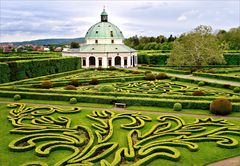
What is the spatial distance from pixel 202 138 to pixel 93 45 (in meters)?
65.3

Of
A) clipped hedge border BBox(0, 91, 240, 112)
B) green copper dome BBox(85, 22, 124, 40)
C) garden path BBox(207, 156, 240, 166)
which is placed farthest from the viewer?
green copper dome BBox(85, 22, 124, 40)

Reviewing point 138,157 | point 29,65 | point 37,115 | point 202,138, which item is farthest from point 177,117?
point 29,65

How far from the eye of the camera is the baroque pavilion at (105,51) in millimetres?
77000

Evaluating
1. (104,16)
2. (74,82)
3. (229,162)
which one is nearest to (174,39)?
(104,16)

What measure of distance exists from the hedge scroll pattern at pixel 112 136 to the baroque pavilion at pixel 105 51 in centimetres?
5339

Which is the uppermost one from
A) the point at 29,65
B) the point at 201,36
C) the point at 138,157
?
the point at 201,36

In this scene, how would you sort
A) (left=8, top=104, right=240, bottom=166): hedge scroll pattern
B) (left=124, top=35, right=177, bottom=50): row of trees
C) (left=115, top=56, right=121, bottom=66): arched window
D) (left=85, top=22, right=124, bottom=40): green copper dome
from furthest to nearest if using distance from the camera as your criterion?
(left=124, top=35, right=177, bottom=50): row of trees, (left=85, top=22, right=124, bottom=40): green copper dome, (left=115, top=56, right=121, bottom=66): arched window, (left=8, top=104, right=240, bottom=166): hedge scroll pattern

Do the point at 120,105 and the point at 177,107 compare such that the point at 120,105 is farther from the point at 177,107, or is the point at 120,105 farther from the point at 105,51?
the point at 105,51

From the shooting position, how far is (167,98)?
28016mm

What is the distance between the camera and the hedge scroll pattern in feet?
50.9

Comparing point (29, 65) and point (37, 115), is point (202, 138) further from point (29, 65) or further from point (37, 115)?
point (29, 65)

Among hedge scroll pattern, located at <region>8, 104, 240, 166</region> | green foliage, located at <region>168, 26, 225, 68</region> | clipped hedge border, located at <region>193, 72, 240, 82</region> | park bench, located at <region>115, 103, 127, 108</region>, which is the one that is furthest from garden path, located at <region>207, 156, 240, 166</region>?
green foliage, located at <region>168, 26, 225, 68</region>

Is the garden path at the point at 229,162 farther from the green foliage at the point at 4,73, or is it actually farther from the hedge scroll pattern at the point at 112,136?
the green foliage at the point at 4,73

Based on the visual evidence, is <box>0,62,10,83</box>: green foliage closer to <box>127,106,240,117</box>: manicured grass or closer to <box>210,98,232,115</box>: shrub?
<box>127,106,240,117</box>: manicured grass
